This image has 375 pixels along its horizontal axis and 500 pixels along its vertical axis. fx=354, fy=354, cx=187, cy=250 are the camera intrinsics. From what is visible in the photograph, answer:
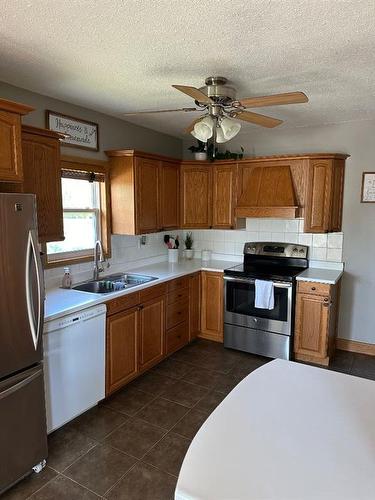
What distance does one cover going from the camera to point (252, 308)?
3.88 m

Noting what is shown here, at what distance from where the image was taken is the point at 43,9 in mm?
1597

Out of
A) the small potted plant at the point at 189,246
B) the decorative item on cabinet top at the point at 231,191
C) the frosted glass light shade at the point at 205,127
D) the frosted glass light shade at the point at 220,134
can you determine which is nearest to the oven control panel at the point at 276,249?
the decorative item on cabinet top at the point at 231,191

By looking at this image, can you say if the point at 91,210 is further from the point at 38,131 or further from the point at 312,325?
the point at 312,325

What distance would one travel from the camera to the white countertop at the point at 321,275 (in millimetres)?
3490

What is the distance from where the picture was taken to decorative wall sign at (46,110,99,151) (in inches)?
118

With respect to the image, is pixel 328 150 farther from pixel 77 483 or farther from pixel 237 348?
pixel 77 483

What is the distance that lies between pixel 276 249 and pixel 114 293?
2154 millimetres

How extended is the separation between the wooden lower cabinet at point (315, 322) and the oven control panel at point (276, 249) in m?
0.58

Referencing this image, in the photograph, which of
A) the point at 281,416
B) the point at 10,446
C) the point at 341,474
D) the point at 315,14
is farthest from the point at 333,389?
the point at 10,446

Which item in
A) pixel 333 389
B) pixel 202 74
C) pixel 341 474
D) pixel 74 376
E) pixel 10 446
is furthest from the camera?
pixel 74 376

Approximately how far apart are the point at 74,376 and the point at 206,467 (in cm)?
188

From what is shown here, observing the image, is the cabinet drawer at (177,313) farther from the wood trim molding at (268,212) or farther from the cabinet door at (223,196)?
the wood trim molding at (268,212)

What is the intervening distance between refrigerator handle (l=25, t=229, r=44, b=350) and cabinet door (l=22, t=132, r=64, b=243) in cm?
54

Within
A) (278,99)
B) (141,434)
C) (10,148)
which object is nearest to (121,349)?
(141,434)
